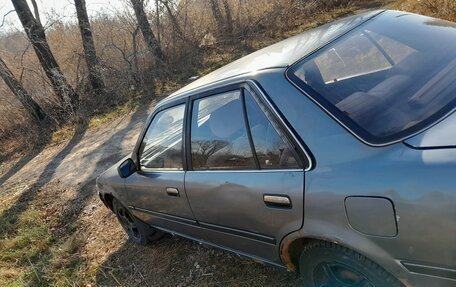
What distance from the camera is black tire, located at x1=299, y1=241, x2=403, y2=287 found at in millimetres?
1816

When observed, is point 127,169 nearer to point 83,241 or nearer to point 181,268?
point 181,268

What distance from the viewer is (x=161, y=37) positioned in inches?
479

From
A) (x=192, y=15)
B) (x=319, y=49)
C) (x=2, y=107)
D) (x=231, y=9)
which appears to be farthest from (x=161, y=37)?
(x=319, y=49)

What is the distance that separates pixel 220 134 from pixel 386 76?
1.14m

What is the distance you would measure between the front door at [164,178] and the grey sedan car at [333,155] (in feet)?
0.06

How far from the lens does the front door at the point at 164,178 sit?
2955 millimetres

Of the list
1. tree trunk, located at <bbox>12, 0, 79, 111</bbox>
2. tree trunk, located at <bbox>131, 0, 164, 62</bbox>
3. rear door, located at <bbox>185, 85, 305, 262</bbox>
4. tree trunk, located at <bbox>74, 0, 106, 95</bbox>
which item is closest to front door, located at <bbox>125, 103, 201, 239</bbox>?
rear door, located at <bbox>185, 85, 305, 262</bbox>

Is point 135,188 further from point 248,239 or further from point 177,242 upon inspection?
point 248,239

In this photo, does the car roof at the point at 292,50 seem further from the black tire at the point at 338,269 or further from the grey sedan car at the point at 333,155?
the black tire at the point at 338,269

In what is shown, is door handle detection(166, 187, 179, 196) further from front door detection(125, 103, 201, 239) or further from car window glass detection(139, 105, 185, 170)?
car window glass detection(139, 105, 185, 170)

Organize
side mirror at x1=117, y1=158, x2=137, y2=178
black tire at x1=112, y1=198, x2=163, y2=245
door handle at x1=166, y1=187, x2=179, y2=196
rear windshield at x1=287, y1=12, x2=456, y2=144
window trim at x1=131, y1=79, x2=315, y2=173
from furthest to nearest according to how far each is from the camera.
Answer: black tire at x1=112, y1=198, x2=163, y2=245 → side mirror at x1=117, y1=158, x2=137, y2=178 → door handle at x1=166, y1=187, x2=179, y2=196 → window trim at x1=131, y1=79, x2=315, y2=173 → rear windshield at x1=287, y1=12, x2=456, y2=144

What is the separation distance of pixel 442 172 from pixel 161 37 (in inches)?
461

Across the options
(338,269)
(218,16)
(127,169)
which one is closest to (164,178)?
(127,169)

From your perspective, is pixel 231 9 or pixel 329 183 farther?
pixel 231 9
